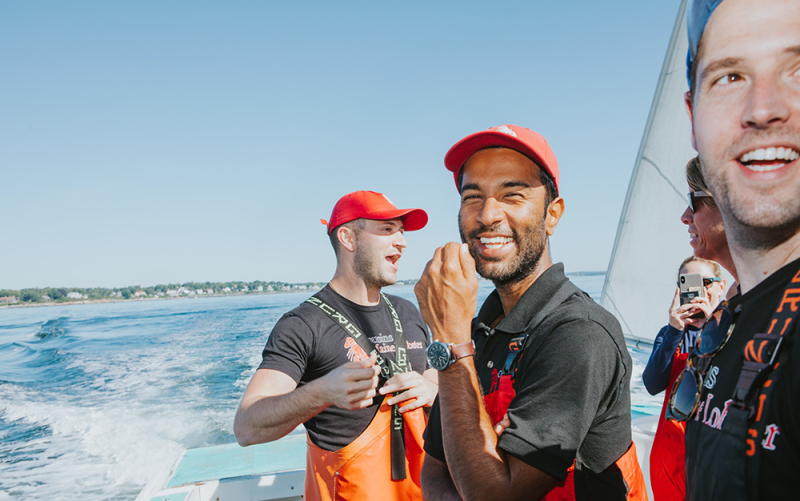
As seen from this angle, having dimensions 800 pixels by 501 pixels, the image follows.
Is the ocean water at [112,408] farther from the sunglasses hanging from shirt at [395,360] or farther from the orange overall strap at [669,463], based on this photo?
the orange overall strap at [669,463]

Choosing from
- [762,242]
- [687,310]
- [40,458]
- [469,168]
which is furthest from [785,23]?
[40,458]

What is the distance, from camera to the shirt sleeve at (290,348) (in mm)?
2676

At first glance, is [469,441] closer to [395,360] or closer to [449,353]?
[449,353]

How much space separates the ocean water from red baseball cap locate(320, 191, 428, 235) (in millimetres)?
3801

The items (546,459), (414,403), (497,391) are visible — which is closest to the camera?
(546,459)

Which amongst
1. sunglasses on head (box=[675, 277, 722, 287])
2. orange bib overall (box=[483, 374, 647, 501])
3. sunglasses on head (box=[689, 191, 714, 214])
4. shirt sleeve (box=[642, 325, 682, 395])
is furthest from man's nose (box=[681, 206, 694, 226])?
orange bib overall (box=[483, 374, 647, 501])

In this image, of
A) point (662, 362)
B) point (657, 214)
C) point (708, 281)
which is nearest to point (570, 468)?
point (662, 362)

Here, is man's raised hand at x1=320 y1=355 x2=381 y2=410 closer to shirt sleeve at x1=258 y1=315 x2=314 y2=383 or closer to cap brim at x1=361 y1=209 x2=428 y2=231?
shirt sleeve at x1=258 y1=315 x2=314 y2=383

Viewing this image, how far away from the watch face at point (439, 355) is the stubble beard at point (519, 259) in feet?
1.26

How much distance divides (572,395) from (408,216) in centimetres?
270

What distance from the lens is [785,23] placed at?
876 mm

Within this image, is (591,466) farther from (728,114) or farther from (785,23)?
(785,23)

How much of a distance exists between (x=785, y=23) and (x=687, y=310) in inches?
88.7

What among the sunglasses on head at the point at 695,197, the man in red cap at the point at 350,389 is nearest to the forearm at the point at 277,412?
the man in red cap at the point at 350,389
